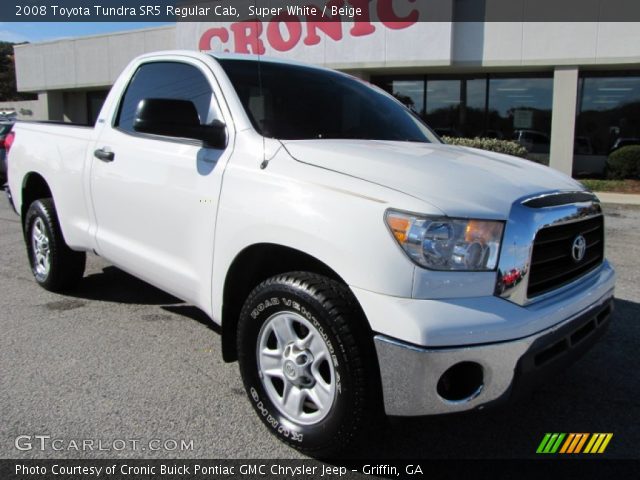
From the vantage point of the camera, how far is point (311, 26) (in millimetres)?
16984

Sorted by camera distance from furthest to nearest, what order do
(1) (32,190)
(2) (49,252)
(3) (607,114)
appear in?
(3) (607,114)
(1) (32,190)
(2) (49,252)

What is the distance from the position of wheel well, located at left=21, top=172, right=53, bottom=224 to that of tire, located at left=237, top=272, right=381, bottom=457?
3209mm

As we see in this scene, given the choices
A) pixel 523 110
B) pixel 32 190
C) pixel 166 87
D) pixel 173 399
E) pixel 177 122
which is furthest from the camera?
pixel 523 110

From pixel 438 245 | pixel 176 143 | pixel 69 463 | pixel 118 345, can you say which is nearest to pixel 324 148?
pixel 438 245

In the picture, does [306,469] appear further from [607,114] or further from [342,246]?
[607,114]

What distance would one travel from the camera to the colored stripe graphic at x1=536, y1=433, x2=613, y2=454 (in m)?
2.77

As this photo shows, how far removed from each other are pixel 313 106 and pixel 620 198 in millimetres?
10920

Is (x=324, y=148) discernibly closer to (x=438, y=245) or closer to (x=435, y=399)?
(x=438, y=245)

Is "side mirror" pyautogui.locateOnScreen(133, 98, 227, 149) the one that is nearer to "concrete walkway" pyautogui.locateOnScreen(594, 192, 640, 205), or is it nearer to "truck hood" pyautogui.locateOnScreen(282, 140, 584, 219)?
"truck hood" pyautogui.locateOnScreen(282, 140, 584, 219)

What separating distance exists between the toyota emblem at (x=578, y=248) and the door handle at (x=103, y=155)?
2906mm

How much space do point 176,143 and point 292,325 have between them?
142 centimetres

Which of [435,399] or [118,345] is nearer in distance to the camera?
[435,399]

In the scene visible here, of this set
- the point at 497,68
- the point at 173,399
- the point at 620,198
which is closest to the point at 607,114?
the point at 497,68

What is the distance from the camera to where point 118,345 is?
3.90 metres
